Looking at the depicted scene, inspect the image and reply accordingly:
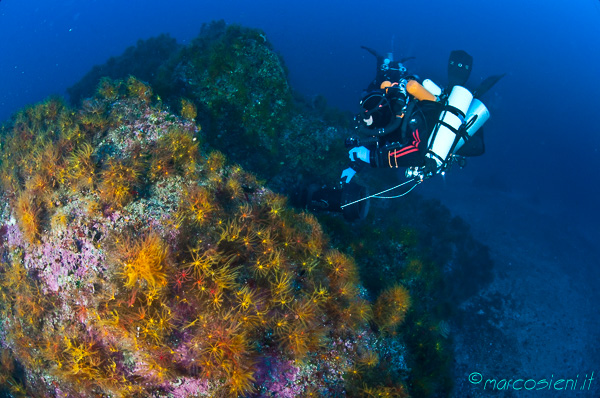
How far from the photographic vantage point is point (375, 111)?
607 cm

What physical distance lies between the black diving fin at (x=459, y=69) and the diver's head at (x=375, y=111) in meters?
1.94

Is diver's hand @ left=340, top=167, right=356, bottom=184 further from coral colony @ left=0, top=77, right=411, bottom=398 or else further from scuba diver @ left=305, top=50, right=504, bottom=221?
coral colony @ left=0, top=77, right=411, bottom=398

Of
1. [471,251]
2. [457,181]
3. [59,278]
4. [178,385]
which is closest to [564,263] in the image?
[471,251]

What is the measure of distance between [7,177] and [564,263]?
19.2 metres

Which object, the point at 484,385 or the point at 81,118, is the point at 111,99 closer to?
the point at 81,118

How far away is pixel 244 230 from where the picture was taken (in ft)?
16.1

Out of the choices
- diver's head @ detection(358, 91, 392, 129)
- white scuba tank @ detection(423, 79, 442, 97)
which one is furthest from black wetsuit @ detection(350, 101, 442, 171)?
white scuba tank @ detection(423, 79, 442, 97)

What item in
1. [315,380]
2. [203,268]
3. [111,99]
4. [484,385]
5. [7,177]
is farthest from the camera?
[484,385]

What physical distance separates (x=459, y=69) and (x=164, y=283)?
778 cm

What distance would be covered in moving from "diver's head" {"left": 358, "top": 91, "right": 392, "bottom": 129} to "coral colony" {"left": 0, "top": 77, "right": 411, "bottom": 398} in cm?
260

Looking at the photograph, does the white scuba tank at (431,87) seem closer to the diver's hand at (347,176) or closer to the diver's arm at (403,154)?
the diver's arm at (403,154)

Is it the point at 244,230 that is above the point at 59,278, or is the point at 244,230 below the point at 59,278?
above

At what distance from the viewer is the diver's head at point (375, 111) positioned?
237 inches

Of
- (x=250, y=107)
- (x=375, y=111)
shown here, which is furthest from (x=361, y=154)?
(x=250, y=107)
